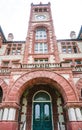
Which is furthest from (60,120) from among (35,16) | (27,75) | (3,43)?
(35,16)

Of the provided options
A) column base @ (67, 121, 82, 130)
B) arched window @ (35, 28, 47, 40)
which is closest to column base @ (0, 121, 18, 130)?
column base @ (67, 121, 82, 130)

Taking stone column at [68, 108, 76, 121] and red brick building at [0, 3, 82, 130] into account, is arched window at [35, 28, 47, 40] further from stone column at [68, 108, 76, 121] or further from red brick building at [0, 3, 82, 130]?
stone column at [68, 108, 76, 121]

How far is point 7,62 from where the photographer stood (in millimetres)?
17391

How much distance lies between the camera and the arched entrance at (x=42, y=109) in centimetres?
1137

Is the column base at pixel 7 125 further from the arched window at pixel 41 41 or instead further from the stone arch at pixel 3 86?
the arched window at pixel 41 41

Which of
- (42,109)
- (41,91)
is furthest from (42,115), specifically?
(41,91)

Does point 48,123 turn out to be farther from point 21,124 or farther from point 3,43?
point 3,43

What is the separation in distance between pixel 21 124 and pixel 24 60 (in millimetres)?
7838

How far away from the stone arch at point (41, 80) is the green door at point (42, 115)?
2266 millimetres

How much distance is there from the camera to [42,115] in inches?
468

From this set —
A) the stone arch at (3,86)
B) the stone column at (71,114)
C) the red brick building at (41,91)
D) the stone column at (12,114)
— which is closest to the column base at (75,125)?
the red brick building at (41,91)

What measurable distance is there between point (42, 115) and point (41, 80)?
11.0 ft

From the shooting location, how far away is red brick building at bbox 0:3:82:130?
9.86 m

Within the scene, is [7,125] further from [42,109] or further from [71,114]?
[71,114]
